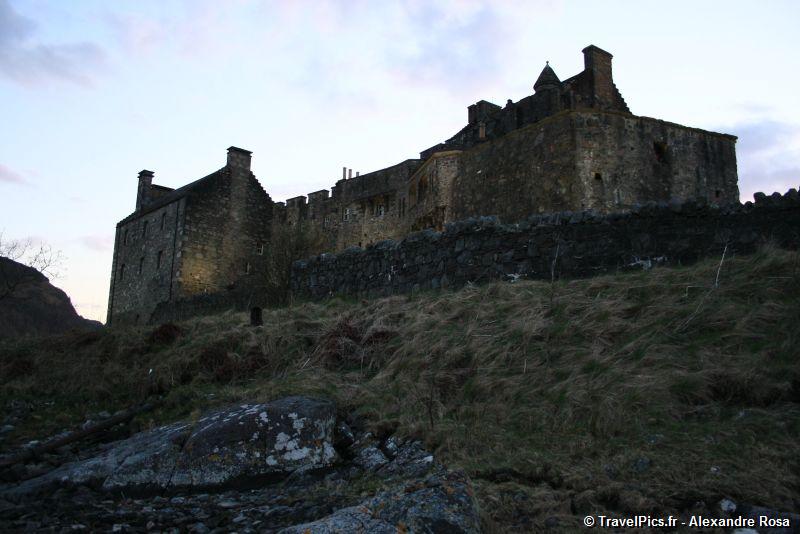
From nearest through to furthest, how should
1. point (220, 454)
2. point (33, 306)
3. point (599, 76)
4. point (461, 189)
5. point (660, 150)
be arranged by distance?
1. point (220, 454)
2. point (660, 150)
3. point (461, 189)
4. point (599, 76)
5. point (33, 306)

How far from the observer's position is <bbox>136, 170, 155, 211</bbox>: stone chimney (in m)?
36.9

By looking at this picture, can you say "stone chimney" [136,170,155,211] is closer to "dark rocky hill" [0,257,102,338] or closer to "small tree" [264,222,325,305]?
"dark rocky hill" [0,257,102,338]

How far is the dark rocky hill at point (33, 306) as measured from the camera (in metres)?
29.0

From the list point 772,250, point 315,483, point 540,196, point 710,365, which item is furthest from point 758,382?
point 540,196

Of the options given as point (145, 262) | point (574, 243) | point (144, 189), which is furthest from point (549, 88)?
point (144, 189)

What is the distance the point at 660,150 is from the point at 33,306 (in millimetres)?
32093

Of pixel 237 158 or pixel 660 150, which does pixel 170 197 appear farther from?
pixel 660 150

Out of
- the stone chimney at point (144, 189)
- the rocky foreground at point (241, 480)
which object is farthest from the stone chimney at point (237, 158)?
the rocky foreground at point (241, 480)

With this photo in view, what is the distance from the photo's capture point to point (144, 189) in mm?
37094

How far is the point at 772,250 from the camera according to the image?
9.06 meters

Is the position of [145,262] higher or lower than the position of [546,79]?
lower

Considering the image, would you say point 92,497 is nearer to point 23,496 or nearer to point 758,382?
point 23,496

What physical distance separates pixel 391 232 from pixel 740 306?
2773cm

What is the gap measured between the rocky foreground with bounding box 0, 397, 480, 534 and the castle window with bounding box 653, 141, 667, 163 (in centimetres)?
1617
